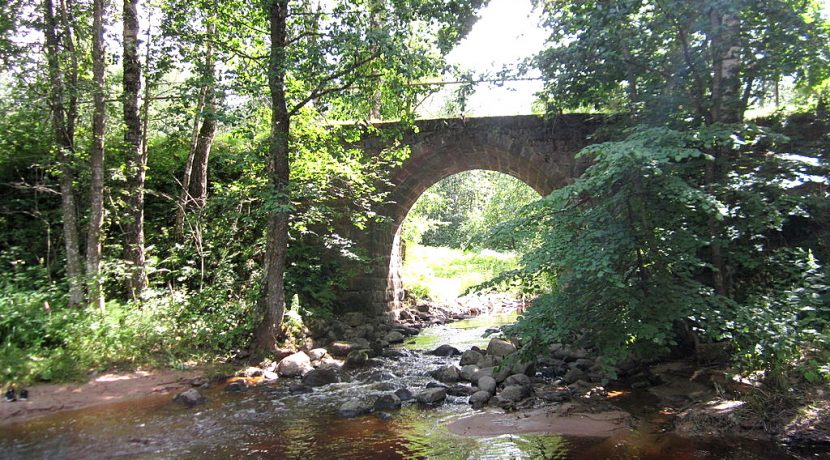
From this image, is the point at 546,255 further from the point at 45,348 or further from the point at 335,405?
the point at 45,348

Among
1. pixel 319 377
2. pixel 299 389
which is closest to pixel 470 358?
pixel 319 377

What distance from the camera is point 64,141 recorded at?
8320 mm

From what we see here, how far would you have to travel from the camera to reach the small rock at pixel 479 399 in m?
5.98

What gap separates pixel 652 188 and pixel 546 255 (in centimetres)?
119

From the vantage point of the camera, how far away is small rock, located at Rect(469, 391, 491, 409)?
19.6 ft

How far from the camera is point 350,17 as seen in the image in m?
7.47

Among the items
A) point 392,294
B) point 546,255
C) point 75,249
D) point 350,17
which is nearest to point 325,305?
point 392,294

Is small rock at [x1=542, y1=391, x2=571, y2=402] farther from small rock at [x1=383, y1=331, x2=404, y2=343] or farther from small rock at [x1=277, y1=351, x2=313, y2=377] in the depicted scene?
small rock at [x1=383, y1=331, x2=404, y2=343]

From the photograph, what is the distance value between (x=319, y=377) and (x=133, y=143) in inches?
194

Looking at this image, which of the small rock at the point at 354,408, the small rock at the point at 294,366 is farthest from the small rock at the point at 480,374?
the small rock at the point at 294,366

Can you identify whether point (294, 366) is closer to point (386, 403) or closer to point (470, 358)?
point (386, 403)

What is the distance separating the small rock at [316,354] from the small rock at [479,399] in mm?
3212

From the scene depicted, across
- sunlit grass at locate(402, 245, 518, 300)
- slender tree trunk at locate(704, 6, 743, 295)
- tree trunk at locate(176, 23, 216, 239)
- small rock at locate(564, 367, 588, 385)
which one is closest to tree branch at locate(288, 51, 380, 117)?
tree trunk at locate(176, 23, 216, 239)

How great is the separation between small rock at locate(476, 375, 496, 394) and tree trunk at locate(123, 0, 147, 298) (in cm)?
569
